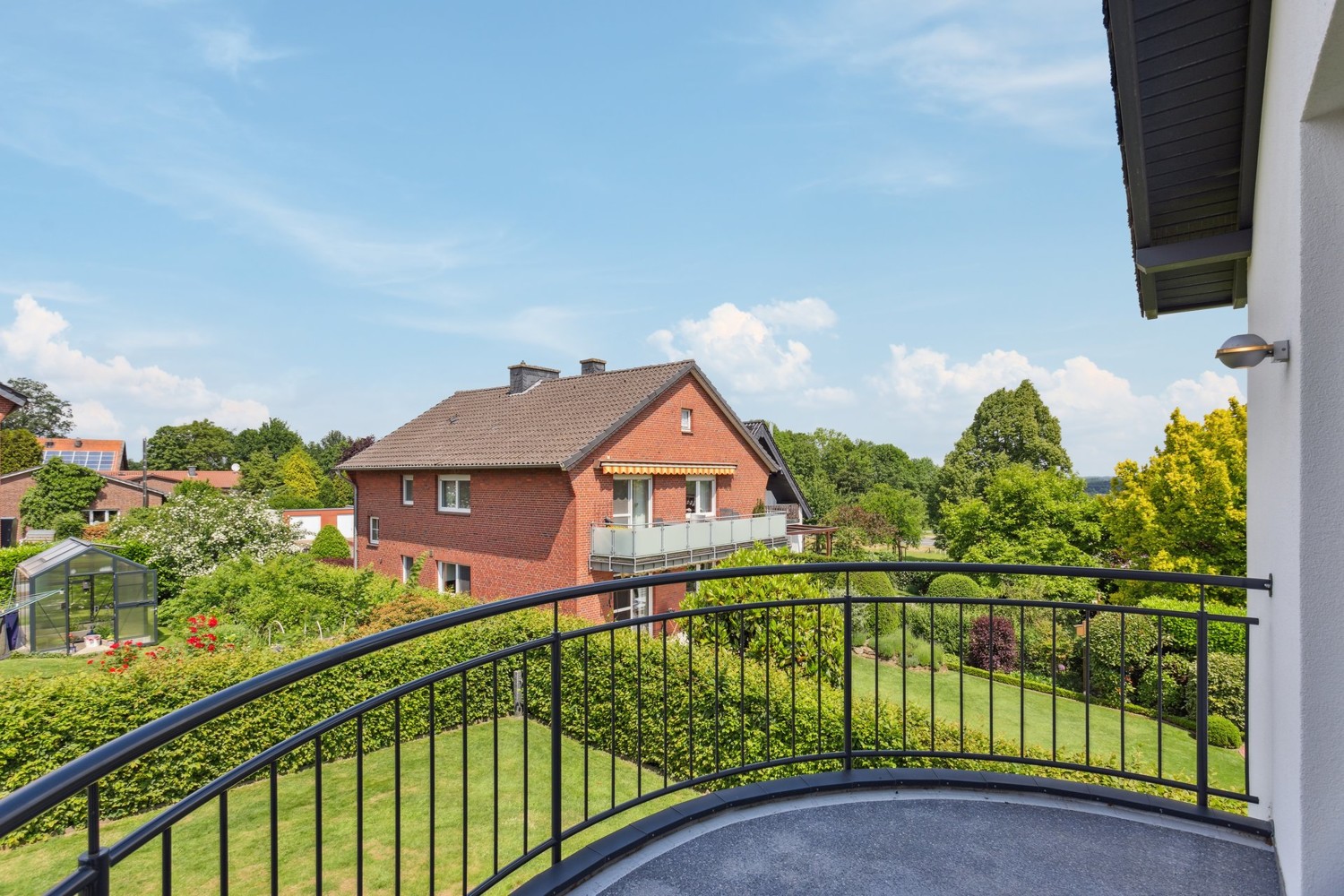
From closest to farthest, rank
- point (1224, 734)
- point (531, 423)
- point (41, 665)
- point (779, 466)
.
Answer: point (1224, 734), point (41, 665), point (531, 423), point (779, 466)

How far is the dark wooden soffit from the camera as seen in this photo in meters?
2.62

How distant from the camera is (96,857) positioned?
94 cm

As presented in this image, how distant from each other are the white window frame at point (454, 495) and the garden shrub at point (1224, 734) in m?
15.2

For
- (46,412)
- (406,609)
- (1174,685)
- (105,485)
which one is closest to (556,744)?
(406,609)

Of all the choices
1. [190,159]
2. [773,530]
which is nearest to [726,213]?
[773,530]

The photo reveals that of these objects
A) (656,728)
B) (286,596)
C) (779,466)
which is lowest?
(656,728)

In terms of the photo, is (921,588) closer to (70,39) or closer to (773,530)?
(773,530)

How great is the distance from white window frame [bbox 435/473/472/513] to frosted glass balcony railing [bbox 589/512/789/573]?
13.8ft

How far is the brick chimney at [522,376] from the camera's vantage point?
67.0 ft

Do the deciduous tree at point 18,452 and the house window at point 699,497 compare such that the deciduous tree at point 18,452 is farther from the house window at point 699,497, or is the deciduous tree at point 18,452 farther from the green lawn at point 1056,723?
the green lawn at point 1056,723

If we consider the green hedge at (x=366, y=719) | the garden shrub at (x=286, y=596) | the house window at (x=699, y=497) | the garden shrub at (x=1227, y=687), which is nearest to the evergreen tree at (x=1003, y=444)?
the house window at (x=699, y=497)

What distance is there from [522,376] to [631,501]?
6037 millimetres

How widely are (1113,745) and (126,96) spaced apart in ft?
56.6

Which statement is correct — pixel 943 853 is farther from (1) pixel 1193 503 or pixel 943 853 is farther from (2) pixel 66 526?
(2) pixel 66 526
